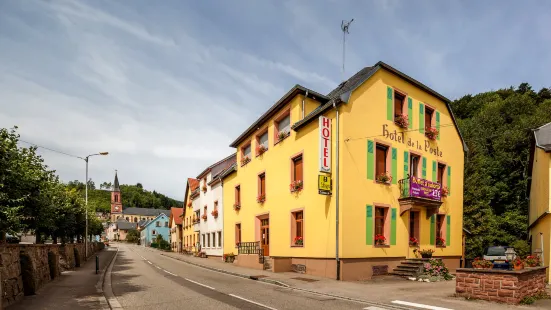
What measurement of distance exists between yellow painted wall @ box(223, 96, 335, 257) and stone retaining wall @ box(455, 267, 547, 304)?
20.4 ft

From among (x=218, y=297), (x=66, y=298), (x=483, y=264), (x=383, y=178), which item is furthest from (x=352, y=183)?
(x=66, y=298)

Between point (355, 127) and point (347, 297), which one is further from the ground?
point (355, 127)

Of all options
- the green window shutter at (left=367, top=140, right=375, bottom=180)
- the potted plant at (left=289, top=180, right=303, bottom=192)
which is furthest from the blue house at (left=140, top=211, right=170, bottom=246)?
the green window shutter at (left=367, top=140, right=375, bottom=180)

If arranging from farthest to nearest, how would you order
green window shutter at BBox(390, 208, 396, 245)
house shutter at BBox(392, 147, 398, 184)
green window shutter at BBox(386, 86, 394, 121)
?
green window shutter at BBox(386, 86, 394, 121) → house shutter at BBox(392, 147, 398, 184) → green window shutter at BBox(390, 208, 396, 245)

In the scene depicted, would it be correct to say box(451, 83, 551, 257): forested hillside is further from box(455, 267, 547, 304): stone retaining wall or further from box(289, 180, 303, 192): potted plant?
box(455, 267, 547, 304): stone retaining wall

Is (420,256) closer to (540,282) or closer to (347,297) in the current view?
(540,282)

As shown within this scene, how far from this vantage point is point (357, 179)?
16.4 metres

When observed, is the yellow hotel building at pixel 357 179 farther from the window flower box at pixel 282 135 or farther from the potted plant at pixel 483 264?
the potted plant at pixel 483 264

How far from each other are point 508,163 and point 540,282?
32070 millimetres

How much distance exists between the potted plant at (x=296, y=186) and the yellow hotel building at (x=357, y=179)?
0.09 metres

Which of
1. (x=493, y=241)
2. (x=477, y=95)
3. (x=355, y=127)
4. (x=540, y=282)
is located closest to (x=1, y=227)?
(x=355, y=127)

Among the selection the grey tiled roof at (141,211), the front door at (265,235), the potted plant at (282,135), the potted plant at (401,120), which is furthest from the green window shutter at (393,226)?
the grey tiled roof at (141,211)

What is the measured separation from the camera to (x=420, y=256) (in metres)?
18.4

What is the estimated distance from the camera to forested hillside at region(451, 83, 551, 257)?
33844mm
